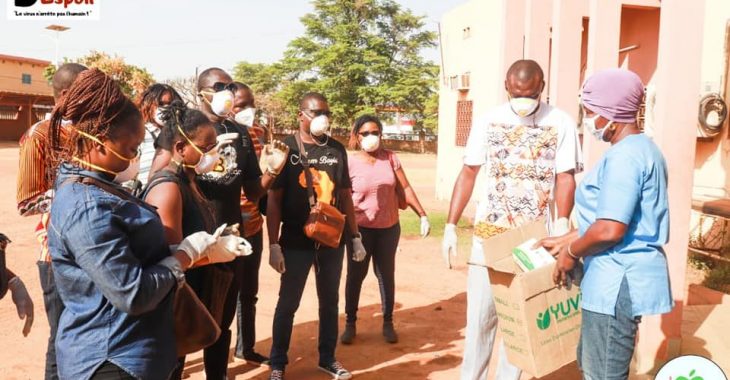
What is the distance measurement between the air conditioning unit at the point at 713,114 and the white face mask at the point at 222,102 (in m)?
5.94

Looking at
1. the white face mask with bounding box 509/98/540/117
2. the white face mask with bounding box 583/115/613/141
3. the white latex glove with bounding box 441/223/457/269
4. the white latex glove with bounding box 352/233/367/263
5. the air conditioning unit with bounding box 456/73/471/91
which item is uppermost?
the air conditioning unit with bounding box 456/73/471/91

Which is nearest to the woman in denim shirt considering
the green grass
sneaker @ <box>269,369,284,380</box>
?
sneaker @ <box>269,369,284,380</box>

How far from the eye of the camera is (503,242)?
10.1ft

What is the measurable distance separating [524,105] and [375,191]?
1986mm

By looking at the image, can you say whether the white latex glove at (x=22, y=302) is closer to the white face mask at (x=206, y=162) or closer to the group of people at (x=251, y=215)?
the group of people at (x=251, y=215)

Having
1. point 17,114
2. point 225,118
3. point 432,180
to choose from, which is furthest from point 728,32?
point 17,114

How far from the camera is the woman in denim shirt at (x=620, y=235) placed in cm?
251

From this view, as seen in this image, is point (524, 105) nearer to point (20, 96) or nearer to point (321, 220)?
point (321, 220)

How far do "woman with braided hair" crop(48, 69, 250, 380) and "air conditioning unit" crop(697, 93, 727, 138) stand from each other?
7093 mm

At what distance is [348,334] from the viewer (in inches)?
208

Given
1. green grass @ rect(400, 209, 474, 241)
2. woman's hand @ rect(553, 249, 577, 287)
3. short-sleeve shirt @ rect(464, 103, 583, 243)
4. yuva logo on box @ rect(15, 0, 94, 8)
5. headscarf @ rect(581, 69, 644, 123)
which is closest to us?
headscarf @ rect(581, 69, 644, 123)

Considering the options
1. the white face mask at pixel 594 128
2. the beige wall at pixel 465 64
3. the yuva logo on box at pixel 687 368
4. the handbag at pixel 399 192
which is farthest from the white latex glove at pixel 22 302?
the beige wall at pixel 465 64

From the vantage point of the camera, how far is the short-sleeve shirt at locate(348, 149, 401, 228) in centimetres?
528

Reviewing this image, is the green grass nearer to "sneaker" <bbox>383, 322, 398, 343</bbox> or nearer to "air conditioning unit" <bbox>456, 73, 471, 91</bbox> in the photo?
"air conditioning unit" <bbox>456, 73, 471, 91</bbox>
